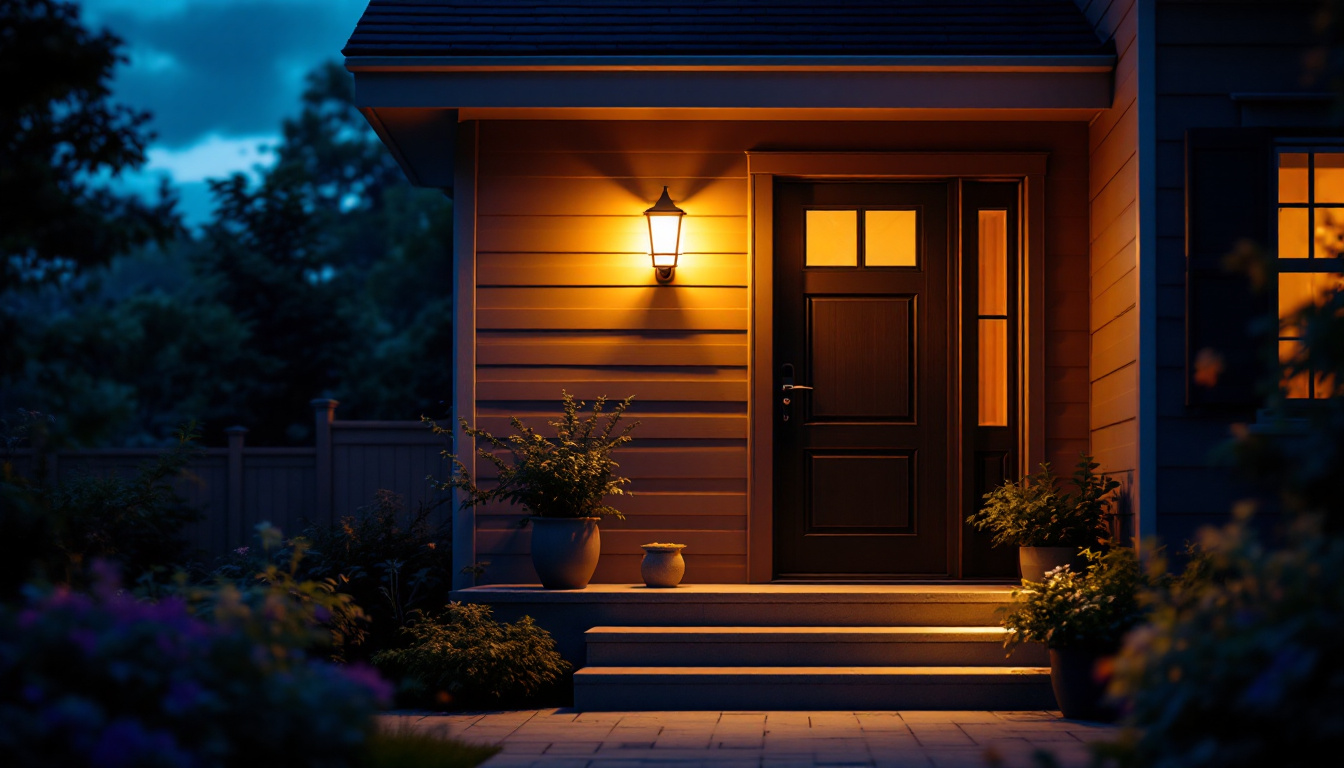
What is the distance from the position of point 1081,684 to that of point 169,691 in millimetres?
3607

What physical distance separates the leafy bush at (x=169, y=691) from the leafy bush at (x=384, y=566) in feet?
11.4

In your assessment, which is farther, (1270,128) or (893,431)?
(893,431)

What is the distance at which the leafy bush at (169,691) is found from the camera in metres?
2.20

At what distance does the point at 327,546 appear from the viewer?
21.9 ft

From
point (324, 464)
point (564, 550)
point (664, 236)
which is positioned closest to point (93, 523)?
point (324, 464)

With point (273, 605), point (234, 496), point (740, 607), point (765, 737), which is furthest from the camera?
point (234, 496)

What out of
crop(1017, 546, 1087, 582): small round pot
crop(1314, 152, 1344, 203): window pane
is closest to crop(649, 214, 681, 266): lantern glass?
crop(1017, 546, 1087, 582): small round pot

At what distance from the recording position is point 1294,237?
19.2 feet

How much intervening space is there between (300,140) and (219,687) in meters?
27.4

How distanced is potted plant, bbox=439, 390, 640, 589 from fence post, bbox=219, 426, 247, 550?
3270 millimetres

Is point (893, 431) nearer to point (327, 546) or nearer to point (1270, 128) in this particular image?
point (1270, 128)

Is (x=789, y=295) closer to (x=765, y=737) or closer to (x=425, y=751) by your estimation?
(x=765, y=737)

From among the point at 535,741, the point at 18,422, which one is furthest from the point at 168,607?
the point at 18,422

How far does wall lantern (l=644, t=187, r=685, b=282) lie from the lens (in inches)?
239
